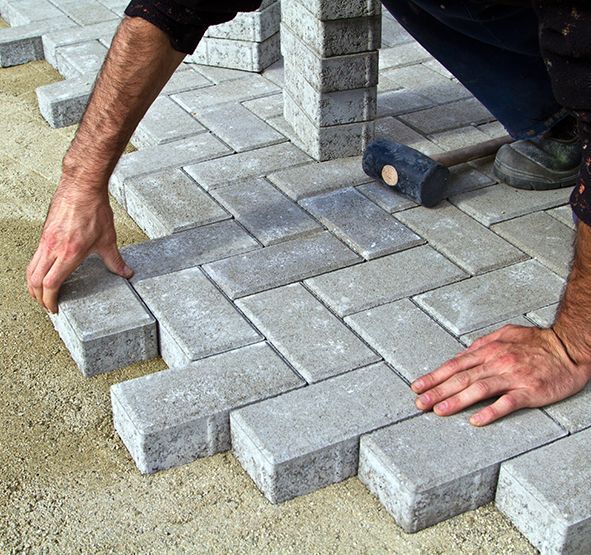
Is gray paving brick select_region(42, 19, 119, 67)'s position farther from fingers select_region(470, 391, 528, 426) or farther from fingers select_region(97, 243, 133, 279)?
fingers select_region(470, 391, 528, 426)

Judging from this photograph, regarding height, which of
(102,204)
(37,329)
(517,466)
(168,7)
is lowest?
(37,329)

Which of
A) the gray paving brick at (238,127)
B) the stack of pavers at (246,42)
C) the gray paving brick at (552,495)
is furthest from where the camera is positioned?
the stack of pavers at (246,42)

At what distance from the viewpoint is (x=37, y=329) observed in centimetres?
330

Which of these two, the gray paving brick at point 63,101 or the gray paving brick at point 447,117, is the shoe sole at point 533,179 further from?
the gray paving brick at point 63,101

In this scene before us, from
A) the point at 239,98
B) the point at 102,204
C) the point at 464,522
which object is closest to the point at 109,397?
the point at 102,204

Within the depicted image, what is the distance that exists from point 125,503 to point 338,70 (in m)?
2.06

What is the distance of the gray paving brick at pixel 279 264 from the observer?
3.23 metres

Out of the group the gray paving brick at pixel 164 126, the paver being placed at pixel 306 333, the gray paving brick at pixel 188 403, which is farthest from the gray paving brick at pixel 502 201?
the gray paving brick at pixel 164 126

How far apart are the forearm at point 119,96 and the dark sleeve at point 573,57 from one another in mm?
1157

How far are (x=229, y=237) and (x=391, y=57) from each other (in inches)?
81.7

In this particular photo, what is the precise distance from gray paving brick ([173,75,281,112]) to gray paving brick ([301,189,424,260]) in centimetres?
114

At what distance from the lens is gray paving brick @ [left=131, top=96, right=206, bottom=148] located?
430cm

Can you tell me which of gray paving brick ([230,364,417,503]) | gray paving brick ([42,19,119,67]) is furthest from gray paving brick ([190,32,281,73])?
gray paving brick ([230,364,417,503])

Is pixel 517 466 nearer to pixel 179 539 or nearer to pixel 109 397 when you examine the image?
pixel 179 539
